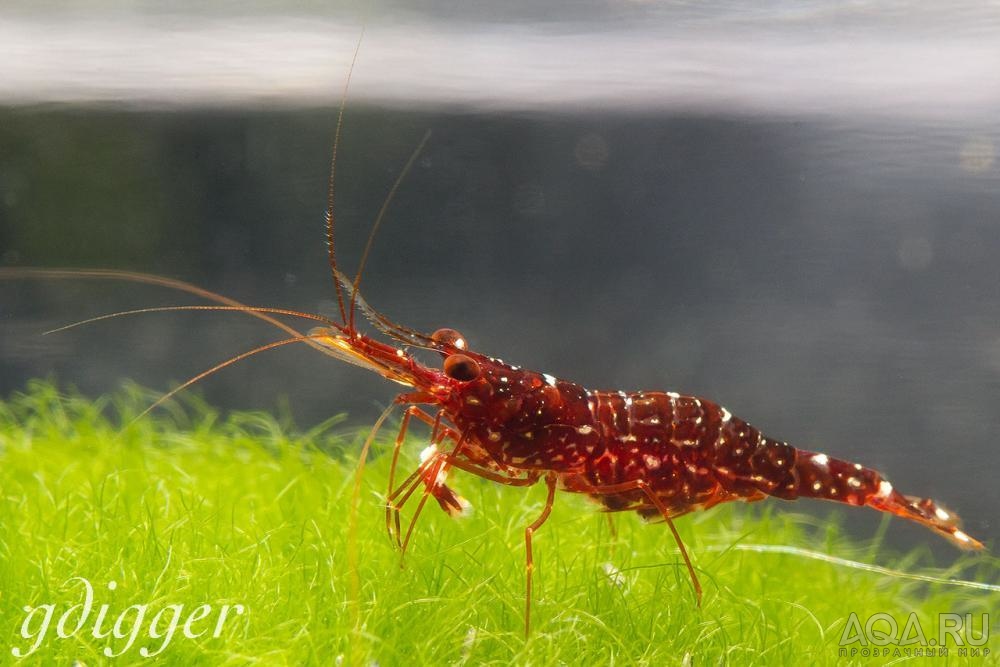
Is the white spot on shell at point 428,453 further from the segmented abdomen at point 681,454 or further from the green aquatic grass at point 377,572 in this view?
the segmented abdomen at point 681,454

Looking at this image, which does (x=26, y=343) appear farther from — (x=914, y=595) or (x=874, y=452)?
(x=914, y=595)

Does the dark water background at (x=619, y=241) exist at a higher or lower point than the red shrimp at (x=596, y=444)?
higher

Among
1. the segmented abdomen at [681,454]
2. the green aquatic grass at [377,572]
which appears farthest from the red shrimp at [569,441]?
the green aquatic grass at [377,572]

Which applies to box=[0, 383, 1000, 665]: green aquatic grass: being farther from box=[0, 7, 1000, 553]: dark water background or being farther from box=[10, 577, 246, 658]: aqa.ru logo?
box=[0, 7, 1000, 553]: dark water background

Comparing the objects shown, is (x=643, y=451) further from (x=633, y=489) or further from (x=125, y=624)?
(x=125, y=624)

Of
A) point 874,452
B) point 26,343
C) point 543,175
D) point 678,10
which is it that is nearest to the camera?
point 678,10

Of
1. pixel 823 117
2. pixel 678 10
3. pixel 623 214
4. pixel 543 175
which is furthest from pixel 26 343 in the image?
pixel 823 117

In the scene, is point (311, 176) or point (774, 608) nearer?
point (774, 608)
